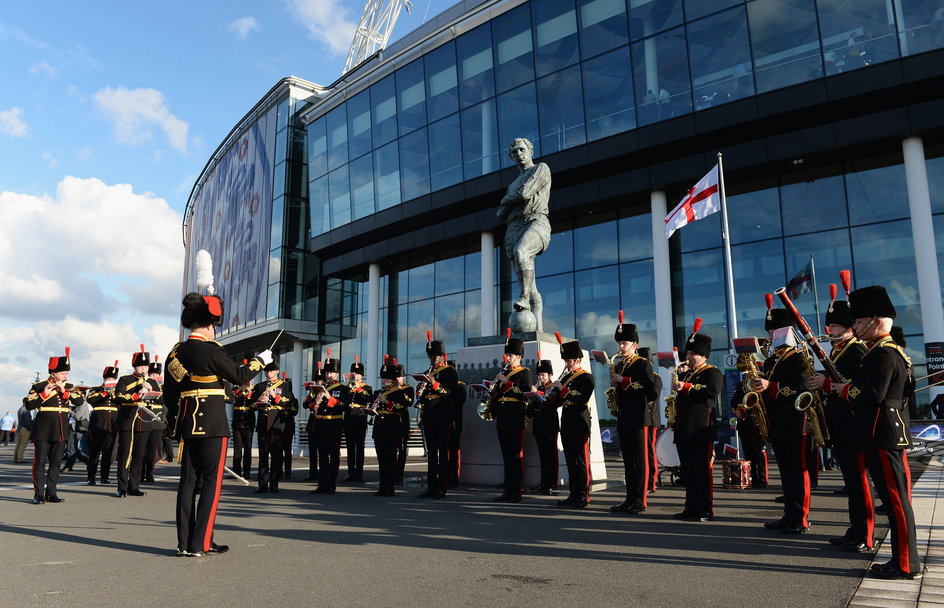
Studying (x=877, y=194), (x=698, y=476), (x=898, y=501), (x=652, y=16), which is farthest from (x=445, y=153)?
(x=898, y=501)

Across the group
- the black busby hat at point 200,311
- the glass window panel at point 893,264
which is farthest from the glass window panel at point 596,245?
the black busby hat at point 200,311

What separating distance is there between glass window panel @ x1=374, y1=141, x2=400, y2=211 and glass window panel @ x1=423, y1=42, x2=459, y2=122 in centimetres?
262

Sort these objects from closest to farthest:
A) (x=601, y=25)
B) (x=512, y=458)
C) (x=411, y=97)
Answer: (x=512, y=458) < (x=601, y=25) < (x=411, y=97)

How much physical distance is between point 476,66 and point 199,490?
71.7 feet

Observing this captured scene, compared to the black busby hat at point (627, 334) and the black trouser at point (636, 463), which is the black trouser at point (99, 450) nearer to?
the black trouser at point (636, 463)

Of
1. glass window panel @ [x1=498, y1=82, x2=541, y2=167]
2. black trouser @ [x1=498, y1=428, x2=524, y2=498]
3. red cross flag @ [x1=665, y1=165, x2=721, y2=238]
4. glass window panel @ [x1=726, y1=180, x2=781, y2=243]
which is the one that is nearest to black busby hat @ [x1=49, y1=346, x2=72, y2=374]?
black trouser @ [x1=498, y1=428, x2=524, y2=498]

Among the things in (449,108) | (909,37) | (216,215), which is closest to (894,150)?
(909,37)

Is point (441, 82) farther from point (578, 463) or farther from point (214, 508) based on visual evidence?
point (214, 508)

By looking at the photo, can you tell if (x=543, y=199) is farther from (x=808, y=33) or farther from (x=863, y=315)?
(x=808, y=33)

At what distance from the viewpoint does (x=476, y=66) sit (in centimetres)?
2461

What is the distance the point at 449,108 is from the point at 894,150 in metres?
14.9

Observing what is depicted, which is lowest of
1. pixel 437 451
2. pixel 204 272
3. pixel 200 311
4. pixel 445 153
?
Result: pixel 437 451

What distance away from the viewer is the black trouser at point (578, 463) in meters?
8.12

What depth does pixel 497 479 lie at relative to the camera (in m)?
10.5
